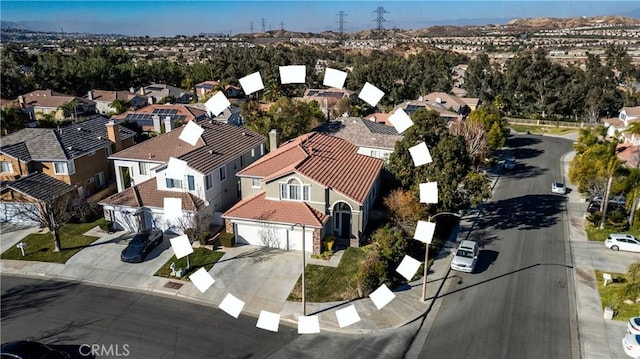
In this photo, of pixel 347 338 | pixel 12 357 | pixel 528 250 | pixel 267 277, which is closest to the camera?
pixel 12 357

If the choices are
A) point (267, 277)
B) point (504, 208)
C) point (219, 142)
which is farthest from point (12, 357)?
point (504, 208)

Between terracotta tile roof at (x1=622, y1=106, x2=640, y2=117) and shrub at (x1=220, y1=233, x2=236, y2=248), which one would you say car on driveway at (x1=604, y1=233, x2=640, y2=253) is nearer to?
shrub at (x1=220, y1=233, x2=236, y2=248)

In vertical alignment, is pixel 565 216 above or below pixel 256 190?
below

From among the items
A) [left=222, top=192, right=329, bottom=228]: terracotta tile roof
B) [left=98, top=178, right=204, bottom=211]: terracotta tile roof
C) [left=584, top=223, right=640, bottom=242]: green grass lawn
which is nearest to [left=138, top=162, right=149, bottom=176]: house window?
[left=98, top=178, right=204, bottom=211]: terracotta tile roof

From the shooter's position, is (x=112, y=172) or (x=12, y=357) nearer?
(x=12, y=357)

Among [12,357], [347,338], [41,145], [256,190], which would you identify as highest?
[41,145]

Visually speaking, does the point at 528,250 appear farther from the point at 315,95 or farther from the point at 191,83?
the point at 191,83

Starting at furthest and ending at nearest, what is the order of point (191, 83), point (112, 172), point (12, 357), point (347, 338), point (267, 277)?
1. point (191, 83)
2. point (112, 172)
3. point (267, 277)
4. point (347, 338)
5. point (12, 357)
